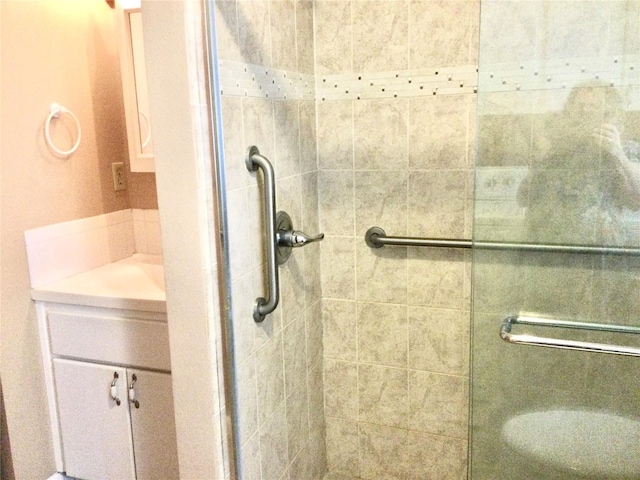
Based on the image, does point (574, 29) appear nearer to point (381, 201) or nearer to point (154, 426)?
point (381, 201)

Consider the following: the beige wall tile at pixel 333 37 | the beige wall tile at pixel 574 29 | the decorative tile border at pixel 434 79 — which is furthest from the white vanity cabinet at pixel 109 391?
the beige wall tile at pixel 574 29

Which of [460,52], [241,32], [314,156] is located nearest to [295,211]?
[314,156]

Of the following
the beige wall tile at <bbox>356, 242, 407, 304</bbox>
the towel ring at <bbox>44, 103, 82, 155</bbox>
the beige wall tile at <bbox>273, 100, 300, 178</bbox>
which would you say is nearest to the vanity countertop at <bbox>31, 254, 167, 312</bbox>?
the towel ring at <bbox>44, 103, 82, 155</bbox>

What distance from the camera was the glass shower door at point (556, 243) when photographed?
149 centimetres

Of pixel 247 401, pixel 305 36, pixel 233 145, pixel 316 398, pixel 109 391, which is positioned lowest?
pixel 316 398

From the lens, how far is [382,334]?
78.2 inches

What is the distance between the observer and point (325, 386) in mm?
2100

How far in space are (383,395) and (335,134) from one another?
3.18 feet

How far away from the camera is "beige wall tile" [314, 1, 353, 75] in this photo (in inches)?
71.9

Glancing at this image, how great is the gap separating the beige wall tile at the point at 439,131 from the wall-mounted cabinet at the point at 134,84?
0.97 meters

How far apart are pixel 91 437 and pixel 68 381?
0.21m

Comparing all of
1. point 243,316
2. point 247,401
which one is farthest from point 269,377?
point 243,316

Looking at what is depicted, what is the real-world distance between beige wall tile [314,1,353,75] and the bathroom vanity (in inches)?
37.6

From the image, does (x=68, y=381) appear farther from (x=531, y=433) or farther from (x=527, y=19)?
(x=527, y=19)
